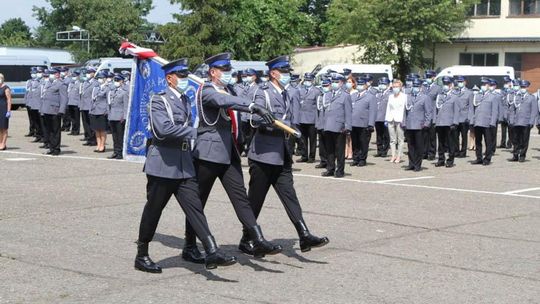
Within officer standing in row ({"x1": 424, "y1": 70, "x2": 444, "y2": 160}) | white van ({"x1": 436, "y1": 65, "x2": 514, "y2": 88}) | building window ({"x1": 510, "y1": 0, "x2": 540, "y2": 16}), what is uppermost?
building window ({"x1": 510, "y1": 0, "x2": 540, "y2": 16})

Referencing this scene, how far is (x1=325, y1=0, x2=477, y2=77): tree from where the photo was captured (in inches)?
1896

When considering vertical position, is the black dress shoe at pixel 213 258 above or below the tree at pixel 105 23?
below

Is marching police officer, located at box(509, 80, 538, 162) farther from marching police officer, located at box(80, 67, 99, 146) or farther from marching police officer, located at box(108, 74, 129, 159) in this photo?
marching police officer, located at box(80, 67, 99, 146)

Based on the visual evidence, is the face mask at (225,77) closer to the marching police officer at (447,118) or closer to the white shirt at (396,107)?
the white shirt at (396,107)

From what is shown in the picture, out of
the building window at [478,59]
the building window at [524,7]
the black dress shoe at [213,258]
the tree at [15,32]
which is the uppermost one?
the tree at [15,32]

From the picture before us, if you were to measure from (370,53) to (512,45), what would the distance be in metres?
8.08

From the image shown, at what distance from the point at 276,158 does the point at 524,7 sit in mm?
45541

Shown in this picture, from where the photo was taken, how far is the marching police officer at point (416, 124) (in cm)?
1899

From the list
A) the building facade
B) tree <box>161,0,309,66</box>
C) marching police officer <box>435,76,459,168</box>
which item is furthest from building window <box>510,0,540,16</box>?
marching police officer <box>435,76,459,168</box>

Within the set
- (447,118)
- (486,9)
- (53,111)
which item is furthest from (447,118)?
Answer: (486,9)

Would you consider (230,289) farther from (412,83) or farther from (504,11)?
(504,11)

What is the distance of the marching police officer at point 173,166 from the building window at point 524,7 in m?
46.0

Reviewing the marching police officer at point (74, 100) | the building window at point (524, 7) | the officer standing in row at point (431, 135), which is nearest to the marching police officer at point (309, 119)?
the officer standing in row at point (431, 135)

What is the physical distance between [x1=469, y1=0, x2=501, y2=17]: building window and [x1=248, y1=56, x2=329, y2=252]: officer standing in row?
149 feet
